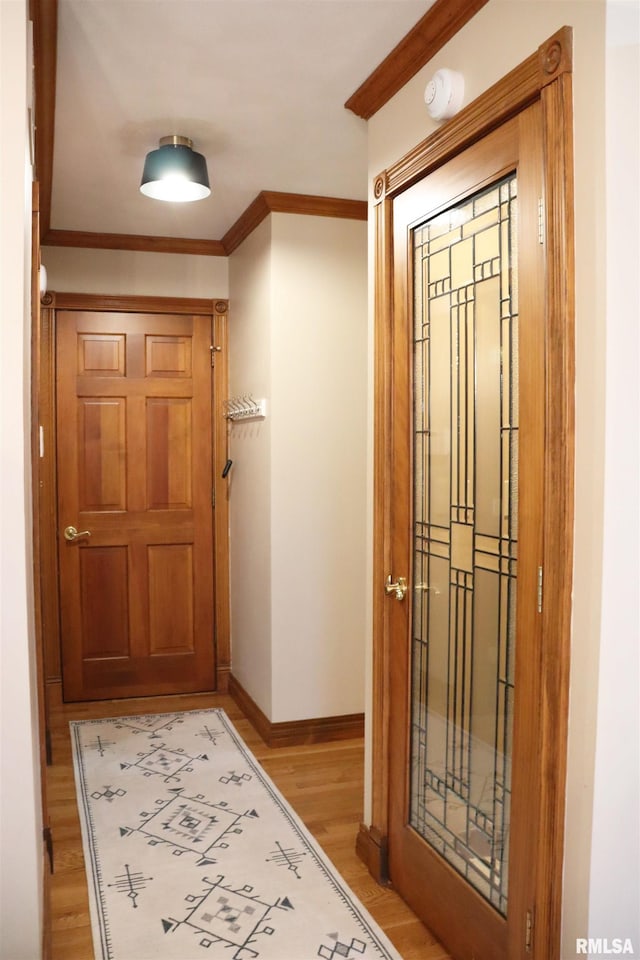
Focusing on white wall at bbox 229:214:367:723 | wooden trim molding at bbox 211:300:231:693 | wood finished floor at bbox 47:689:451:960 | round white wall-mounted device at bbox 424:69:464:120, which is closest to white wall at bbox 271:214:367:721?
white wall at bbox 229:214:367:723

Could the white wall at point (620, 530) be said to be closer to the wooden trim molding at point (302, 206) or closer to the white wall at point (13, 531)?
the white wall at point (13, 531)

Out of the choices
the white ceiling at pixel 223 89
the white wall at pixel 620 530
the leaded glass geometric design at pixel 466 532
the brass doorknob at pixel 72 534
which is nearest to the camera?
the white wall at pixel 620 530

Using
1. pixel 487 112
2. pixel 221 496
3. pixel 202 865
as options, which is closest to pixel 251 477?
pixel 221 496

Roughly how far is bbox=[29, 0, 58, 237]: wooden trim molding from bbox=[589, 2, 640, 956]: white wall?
1.46 meters

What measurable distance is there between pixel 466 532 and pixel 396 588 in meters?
0.41

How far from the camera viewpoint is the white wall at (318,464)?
382 centimetres

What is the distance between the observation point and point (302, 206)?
3766 mm

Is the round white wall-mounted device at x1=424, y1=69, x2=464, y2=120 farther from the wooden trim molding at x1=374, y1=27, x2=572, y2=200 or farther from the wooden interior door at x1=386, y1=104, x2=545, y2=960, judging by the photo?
the wooden interior door at x1=386, y1=104, x2=545, y2=960

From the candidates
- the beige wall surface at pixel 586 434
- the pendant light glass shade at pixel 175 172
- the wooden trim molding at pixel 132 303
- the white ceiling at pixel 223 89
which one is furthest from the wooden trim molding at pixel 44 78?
the beige wall surface at pixel 586 434

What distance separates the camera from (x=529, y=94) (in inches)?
71.8

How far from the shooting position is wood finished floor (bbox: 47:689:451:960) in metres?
2.35

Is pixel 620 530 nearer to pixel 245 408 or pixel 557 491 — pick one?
pixel 557 491

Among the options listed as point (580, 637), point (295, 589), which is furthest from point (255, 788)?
point (580, 637)

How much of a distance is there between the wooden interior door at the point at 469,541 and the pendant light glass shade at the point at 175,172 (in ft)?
2.79
